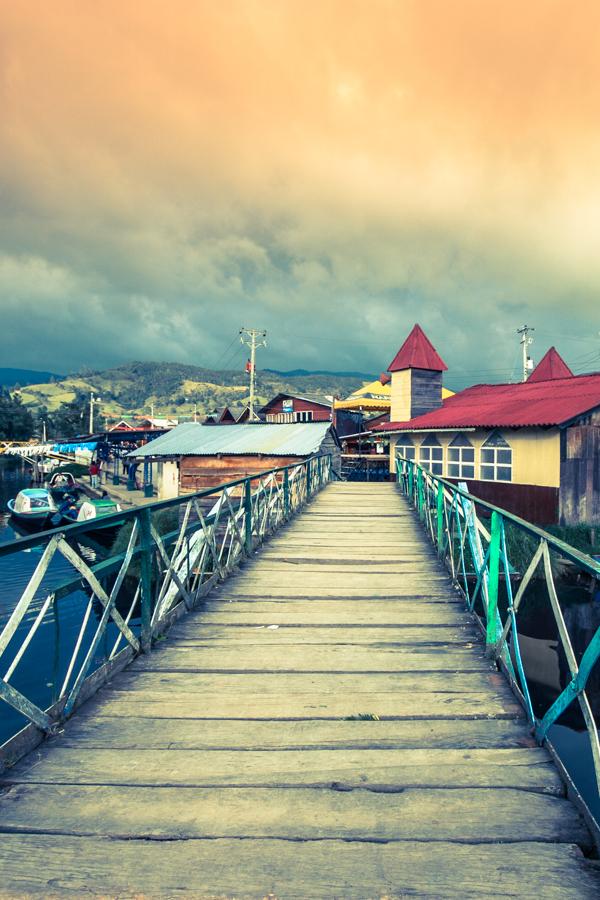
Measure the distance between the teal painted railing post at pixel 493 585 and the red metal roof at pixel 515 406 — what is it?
15434 millimetres

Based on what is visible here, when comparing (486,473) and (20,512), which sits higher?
(486,473)

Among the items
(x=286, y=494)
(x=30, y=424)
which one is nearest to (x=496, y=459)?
(x=286, y=494)

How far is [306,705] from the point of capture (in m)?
3.57

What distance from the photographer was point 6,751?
284 cm

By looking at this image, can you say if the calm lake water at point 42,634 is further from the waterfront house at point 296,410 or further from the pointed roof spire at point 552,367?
the pointed roof spire at point 552,367

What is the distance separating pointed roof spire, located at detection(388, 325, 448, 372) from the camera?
27.8 m

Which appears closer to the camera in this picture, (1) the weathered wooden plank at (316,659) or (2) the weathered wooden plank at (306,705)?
(2) the weathered wooden plank at (306,705)

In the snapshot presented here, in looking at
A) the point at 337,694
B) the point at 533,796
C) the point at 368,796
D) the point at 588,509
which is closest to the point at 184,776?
the point at 368,796

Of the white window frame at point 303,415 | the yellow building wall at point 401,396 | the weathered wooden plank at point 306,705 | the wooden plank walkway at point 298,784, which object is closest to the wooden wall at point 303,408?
the white window frame at point 303,415

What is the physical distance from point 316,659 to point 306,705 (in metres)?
0.83

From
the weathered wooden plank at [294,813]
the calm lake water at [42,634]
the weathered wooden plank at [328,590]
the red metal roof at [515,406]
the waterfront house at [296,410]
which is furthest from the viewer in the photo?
the waterfront house at [296,410]

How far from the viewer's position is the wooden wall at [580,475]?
61.3 ft

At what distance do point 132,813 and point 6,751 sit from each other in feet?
3.00

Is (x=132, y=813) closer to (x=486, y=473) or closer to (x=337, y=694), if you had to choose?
(x=337, y=694)
